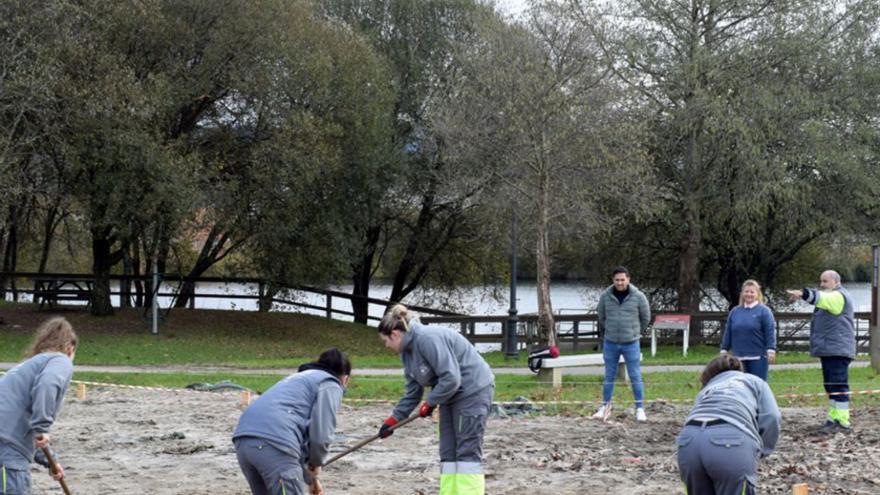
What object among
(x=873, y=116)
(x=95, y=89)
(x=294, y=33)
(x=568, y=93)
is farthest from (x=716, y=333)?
(x=95, y=89)

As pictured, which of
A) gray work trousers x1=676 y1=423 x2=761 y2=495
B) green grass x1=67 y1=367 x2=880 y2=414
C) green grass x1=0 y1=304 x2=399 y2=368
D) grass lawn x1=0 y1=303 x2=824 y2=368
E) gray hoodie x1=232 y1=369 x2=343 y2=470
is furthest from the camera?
green grass x1=0 y1=304 x2=399 y2=368

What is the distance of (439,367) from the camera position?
8.12 meters

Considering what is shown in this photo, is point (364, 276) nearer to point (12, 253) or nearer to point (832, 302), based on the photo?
point (12, 253)

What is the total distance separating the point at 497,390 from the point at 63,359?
11.0m

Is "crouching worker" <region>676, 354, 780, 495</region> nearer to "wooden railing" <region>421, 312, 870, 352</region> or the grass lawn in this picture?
the grass lawn

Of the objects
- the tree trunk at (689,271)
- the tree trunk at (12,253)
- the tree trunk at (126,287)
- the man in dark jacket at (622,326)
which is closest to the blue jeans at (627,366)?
the man in dark jacket at (622,326)

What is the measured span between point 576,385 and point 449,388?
10.0m

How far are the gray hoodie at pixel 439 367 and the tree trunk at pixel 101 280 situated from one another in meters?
24.4

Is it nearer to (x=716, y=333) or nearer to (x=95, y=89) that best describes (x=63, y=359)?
(x=95, y=89)

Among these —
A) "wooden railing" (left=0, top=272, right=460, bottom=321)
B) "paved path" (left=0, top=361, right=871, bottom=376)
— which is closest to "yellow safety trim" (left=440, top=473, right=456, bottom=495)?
"paved path" (left=0, top=361, right=871, bottom=376)

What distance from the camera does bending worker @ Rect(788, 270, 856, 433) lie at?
12227mm

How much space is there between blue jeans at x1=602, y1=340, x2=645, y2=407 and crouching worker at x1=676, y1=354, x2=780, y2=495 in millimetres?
6261

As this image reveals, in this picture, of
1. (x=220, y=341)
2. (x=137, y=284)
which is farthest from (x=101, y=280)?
(x=137, y=284)

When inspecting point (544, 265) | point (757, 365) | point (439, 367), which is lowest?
point (757, 365)
